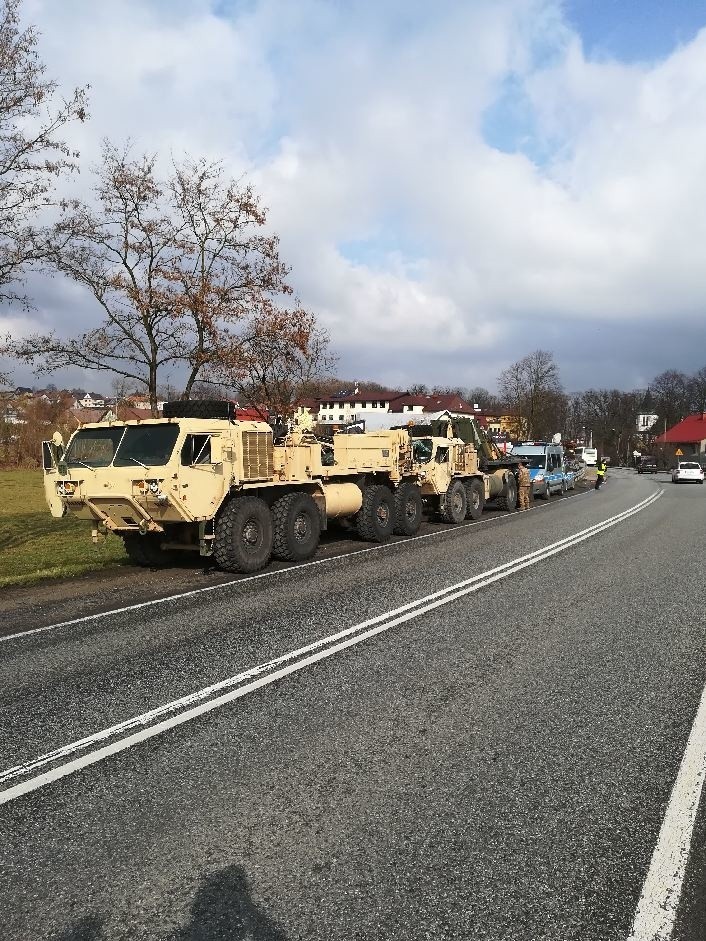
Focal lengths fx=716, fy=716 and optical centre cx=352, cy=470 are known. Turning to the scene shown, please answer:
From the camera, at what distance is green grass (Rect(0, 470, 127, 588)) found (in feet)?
36.0

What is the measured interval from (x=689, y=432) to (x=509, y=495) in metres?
82.5

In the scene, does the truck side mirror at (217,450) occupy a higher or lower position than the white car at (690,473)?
higher

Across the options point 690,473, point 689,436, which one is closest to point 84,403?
point 690,473

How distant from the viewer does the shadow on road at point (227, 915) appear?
265 centimetres

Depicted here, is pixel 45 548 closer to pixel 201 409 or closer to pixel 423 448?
pixel 201 409

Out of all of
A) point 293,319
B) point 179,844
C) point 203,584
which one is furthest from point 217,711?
point 293,319

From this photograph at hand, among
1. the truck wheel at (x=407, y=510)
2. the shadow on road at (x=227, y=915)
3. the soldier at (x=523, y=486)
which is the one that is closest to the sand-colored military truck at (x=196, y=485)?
the truck wheel at (x=407, y=510)

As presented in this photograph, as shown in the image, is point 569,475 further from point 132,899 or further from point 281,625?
point 132,899

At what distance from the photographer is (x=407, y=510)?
598 inches

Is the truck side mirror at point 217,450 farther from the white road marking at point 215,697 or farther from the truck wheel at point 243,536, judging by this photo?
the white road marking at point 215,697

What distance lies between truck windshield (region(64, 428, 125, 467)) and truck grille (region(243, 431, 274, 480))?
184cm

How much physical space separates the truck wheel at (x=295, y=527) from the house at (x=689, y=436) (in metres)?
88.9

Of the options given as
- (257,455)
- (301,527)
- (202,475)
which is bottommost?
(301,527)

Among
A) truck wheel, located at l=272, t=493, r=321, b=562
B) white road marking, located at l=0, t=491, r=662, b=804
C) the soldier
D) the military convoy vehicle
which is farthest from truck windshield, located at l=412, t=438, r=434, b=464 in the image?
white road marking, located at l=0, t=491, r=662, b=804
